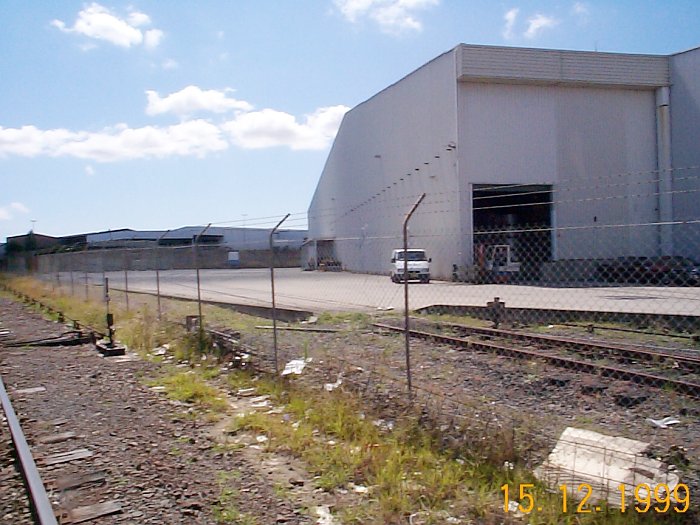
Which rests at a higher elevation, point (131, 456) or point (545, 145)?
point (545, 145)

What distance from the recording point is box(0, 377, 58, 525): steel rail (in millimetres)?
4960

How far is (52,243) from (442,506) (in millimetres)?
71432

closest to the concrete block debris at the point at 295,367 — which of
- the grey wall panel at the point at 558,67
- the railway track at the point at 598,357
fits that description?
the railway track at the point at 598,357

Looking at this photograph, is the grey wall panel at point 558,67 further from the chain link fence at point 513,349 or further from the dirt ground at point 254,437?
the dirt ground at point 254,437

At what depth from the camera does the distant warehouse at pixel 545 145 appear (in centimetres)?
3603

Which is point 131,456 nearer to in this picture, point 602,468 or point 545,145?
point 602,468

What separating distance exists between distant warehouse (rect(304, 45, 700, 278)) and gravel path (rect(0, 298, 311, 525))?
24.4 metres

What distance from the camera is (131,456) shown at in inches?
261

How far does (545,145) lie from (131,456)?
1366 inches

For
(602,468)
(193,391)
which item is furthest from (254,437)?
(602,468)

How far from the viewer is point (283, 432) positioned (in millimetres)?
6898

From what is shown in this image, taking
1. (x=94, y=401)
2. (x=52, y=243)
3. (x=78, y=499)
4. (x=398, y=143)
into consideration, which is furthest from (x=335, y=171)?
(x=78, y=499)

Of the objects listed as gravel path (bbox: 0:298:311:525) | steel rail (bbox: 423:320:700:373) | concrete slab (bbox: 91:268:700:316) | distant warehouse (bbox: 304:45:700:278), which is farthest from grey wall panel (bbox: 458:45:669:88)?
gravel path (bbox: 0:298:311:525)

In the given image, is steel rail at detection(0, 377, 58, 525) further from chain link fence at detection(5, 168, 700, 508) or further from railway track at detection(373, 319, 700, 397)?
railway track at detection(373, 319, 700, 397)
